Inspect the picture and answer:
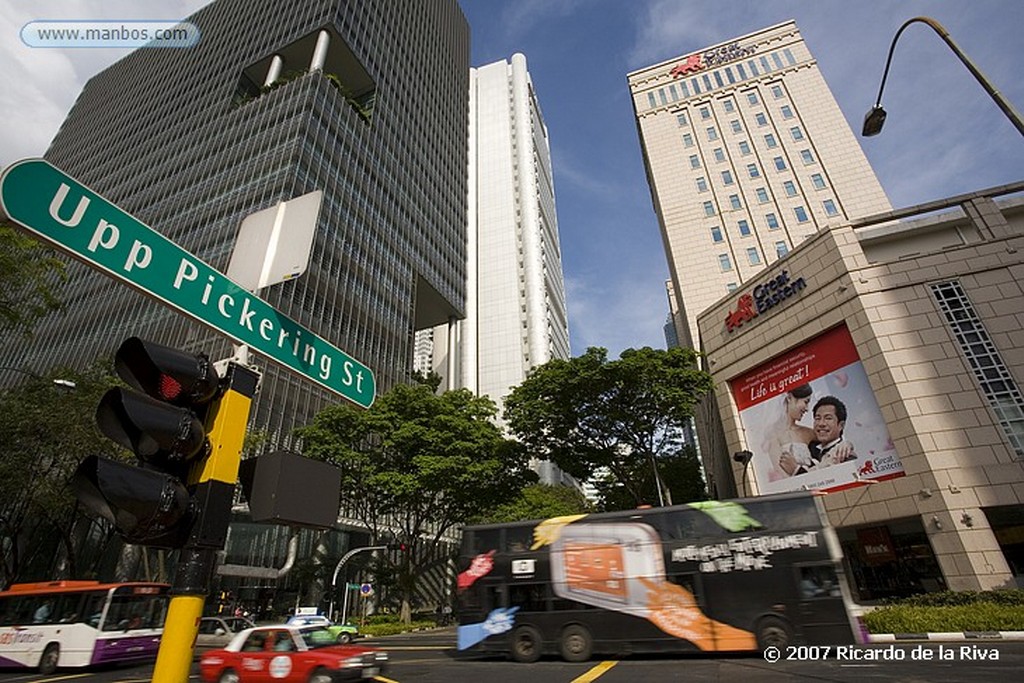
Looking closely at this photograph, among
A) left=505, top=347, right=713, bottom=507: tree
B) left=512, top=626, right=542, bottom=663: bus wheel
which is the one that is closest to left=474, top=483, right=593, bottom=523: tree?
left=505, top=347, right=713, bottom=507: tree

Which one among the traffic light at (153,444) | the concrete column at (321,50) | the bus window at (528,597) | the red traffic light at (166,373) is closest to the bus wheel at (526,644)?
the bus window at (528,597)

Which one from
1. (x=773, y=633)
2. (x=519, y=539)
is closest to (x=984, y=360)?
(x=773, y=633)

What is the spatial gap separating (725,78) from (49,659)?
62.7m

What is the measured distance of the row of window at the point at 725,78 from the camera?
51.0m

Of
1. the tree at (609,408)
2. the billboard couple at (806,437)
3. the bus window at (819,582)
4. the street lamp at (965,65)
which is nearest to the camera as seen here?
the street lamp at (965,65)

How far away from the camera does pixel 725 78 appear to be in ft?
172

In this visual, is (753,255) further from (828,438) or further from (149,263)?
(149,263)

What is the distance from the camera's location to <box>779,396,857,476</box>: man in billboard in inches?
913

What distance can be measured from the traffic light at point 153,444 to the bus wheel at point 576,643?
41.5ft

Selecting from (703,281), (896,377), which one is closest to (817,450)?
(896,377)

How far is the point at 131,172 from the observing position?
60.4m

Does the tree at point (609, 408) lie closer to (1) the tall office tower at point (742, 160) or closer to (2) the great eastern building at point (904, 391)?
(2) the great eastern building at point (904, 391)

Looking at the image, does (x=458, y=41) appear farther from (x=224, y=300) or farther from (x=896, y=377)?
(x=224, y=300)

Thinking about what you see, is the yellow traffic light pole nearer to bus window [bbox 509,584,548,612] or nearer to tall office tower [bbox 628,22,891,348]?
bus window [bbox 509,584,548,612]
